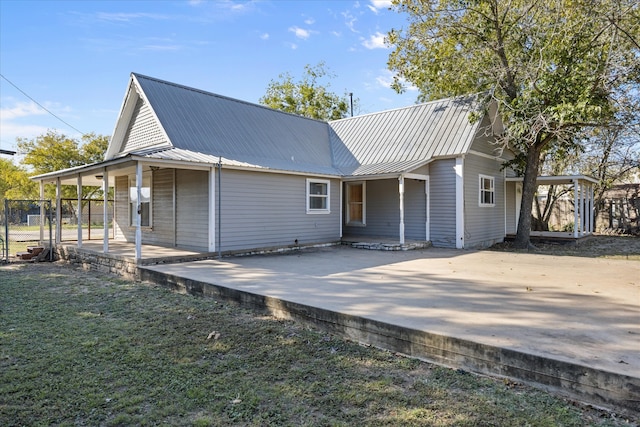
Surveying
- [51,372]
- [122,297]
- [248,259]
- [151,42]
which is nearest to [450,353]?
[51,372]

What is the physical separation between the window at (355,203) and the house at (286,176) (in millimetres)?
41

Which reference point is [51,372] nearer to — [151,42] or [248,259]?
[248,259]

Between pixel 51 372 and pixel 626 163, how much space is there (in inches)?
917

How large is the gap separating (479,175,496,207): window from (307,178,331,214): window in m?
5.60

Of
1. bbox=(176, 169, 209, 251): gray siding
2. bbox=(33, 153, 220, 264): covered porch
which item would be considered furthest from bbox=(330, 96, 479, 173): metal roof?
bbox=(33, 153, 220, 264): covered porch

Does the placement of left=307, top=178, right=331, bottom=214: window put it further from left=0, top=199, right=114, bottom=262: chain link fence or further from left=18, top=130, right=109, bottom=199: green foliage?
left=18, top=130, right=109, bottom=199: green foliage

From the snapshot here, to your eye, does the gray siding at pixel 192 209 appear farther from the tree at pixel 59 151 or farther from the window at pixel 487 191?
the tree at pixel 59 151

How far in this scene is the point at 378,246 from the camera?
12.3m

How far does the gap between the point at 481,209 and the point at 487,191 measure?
1050 mm

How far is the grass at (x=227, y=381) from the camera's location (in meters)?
2.70

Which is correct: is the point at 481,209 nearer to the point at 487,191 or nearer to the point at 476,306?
the point at 487,191

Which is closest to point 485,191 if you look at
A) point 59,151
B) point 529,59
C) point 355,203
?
point 529,59

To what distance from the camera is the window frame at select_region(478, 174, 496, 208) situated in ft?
45.7

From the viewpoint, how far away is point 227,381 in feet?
10.8
